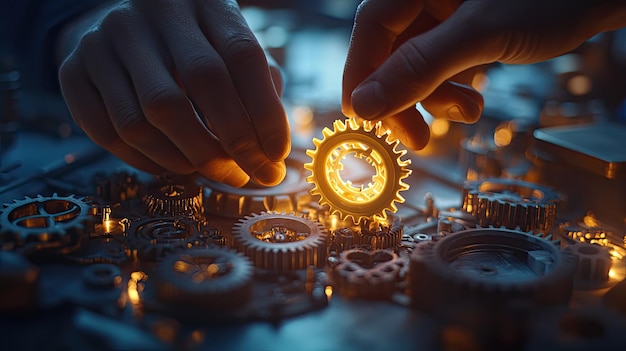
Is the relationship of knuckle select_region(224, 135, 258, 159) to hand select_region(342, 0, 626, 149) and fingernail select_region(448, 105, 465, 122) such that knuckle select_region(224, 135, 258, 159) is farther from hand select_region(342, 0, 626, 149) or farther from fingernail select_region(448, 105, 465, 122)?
fingernail select_region(448, 105, 465, 122)

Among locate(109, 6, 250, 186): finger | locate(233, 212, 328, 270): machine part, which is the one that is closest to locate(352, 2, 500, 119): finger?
locate(233, 212, 328, 270): machine part

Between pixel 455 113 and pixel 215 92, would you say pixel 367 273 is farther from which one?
pixel 455 113

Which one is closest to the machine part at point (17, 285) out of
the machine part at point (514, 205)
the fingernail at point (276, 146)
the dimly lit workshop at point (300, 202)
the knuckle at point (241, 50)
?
the dimly lit workshop at point (300, 202)

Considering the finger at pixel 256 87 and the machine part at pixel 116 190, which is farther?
the machine part at pixel 116 190

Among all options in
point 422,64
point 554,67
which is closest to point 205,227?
point 422,64

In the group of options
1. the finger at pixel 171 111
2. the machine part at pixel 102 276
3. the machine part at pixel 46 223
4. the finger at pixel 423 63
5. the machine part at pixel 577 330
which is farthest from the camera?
the finger at pixel 171 111

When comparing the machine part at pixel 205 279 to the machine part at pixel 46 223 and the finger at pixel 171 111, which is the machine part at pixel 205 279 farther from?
the finger at pixel 171 111

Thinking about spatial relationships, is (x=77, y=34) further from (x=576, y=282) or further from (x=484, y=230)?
(x=576, y=282)

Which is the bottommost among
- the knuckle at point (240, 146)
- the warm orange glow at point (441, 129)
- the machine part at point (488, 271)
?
the machine part at point (488, 271)
